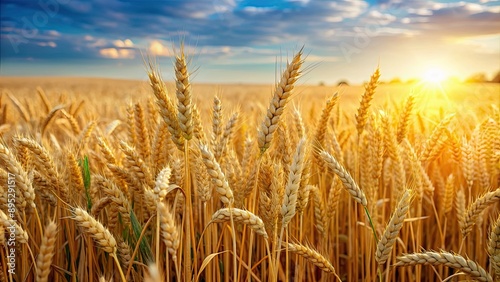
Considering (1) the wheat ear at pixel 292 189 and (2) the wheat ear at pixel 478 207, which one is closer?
(1) the wheat ear at pixel 292 189

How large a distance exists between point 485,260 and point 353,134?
65.5 inches

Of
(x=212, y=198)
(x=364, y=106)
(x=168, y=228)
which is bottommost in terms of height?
(x=212, y=198)

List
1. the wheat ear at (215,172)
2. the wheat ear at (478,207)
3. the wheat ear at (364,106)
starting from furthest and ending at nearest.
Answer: the wheat ear at (364,106) < the wheat ear at (478,207) < the wheat ear at (215,172)

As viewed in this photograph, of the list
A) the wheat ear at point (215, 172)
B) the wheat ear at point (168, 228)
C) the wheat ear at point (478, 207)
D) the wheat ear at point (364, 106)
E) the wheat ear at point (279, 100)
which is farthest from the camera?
the wheat ear at point (364, 106)

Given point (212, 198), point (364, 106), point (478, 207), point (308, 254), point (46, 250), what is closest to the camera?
point (46, 250)

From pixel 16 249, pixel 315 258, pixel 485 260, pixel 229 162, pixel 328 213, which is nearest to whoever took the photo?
pixel 315 258

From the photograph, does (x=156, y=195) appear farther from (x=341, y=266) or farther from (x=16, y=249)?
(x=341, y=266)

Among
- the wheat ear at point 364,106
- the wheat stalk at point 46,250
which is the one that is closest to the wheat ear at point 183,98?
the wheat stalk at point 46,250

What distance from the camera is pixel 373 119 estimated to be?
2447mm

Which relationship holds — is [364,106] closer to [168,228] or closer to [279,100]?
[279,100]

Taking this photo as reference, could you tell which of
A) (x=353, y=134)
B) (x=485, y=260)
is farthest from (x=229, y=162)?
(x=353, y=134)

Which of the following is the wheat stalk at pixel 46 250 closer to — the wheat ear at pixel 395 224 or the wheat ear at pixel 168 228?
the wheat ear at pixel 168 228

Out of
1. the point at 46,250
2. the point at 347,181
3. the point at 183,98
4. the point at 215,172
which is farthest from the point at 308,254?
the point at 46,250

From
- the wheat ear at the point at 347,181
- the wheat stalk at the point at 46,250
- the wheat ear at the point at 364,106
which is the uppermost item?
the wheat ear at the point at 364,106
